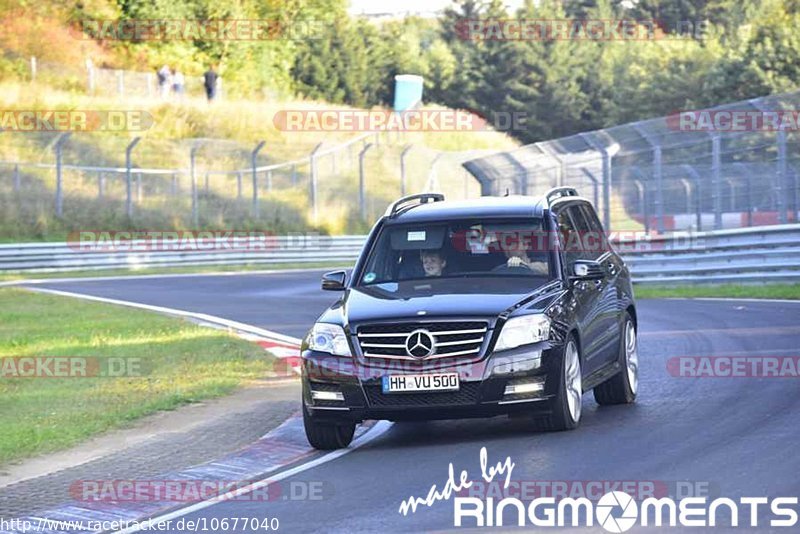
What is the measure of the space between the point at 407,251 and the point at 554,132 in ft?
251

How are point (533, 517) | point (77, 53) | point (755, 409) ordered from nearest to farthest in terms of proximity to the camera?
point (533, 517), point (755, 409), point (77, 53)

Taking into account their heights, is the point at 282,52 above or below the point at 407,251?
above

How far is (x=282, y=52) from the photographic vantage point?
72.8 m

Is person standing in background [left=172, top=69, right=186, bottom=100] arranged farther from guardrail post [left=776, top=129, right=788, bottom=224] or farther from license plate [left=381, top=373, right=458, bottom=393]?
license plate [left=381, top=373, right=458, bottom=393]

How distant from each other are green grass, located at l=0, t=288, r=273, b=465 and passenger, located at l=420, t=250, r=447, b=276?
2.85 m

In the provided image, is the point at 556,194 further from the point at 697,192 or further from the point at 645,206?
the point at 645,206

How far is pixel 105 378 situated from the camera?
1519 cm

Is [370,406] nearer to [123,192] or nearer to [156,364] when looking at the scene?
[156,364]

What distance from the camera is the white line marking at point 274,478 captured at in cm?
834

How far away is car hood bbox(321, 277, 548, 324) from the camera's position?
33.4 feet

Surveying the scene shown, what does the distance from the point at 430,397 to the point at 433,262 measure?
5.46 ft

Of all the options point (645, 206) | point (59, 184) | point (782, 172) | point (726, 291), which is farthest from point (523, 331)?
point (59, 184)

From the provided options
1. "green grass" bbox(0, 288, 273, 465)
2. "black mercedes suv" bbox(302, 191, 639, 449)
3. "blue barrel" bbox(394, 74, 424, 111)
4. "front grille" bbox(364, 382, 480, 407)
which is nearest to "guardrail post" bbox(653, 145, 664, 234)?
"green grass" bbox(0, 288, 273, 465)

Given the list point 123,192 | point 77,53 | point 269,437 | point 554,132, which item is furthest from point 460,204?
point 554,132
